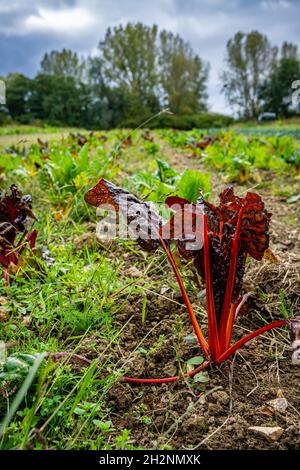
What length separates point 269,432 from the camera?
1.03 m

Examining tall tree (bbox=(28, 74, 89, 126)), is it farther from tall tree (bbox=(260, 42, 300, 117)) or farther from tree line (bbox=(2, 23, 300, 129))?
tall tree (bbox=(260, 42, 300, 117))

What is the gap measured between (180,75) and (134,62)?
15.0 feet

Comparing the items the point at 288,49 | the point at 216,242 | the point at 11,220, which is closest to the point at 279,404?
the point at 216,242

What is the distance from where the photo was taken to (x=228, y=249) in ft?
4.25

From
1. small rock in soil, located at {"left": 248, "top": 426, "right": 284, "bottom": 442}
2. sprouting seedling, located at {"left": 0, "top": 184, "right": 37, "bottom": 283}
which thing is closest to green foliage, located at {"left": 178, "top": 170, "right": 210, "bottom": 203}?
sprouting seedling, located at {"left": 0, "top": 184, "right": 37, "bottom": 283}

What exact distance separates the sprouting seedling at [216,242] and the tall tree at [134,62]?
2877cm

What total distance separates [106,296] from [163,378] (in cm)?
44

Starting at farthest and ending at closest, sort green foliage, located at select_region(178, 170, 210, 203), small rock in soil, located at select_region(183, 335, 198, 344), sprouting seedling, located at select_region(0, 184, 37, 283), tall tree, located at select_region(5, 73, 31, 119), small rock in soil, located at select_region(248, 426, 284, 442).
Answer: tall tree, located at select_region(5, 73, 31, 119), green foliage, located at select_region(178, 170, 210, 203), sprouting seedling, located at select_region(0, 184, 37, 283), small rock in soil, located at select_region(183, 335, 198, 344), small rock in soil, located at select_region(248, 426, 284, 442)

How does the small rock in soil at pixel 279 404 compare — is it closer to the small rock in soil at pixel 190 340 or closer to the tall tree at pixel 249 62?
the small rock in soil at pixel 190 340

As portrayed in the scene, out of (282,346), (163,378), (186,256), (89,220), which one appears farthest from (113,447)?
(89,220)

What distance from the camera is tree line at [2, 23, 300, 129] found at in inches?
1142

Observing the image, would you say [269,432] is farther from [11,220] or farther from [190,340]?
[11,220]

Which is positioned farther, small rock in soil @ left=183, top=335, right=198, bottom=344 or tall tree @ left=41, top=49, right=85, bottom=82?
tall tree @ left=41, top=49, right=85, bottom=82
